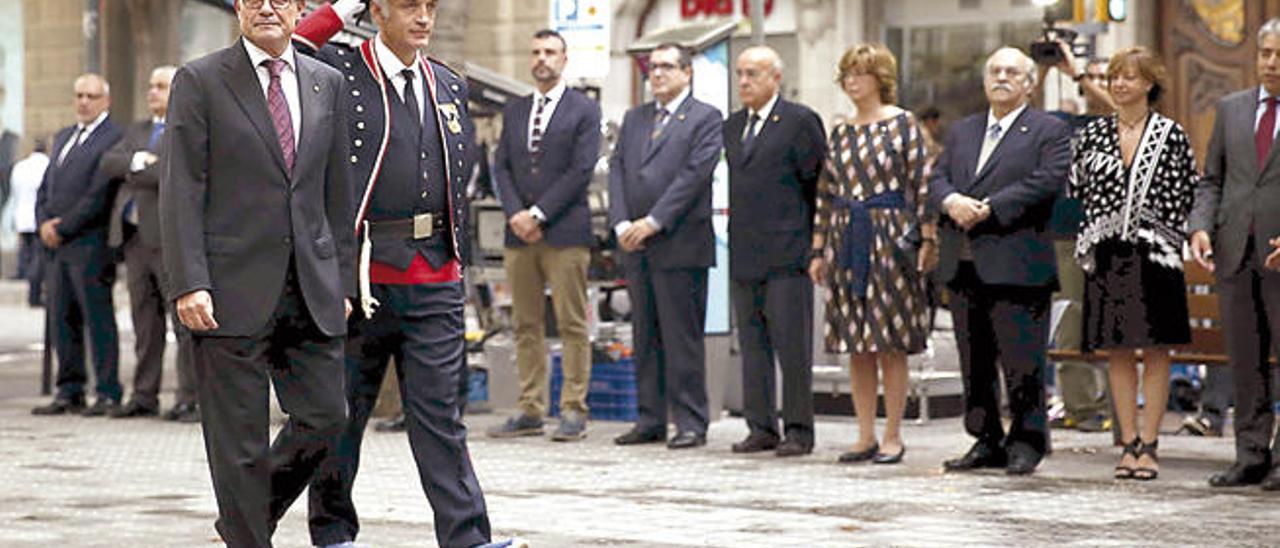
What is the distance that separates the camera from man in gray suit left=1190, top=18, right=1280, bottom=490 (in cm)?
1145

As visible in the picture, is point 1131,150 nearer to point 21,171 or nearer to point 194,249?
point 194,249

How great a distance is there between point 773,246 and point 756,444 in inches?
38.9

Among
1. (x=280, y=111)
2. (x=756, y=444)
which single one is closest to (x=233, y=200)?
(x=280, y=111)

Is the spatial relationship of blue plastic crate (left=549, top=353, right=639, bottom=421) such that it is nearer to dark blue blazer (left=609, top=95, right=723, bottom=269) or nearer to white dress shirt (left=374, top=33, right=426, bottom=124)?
dark blue blazer (left=609, top=95, right=723, bottom=269)

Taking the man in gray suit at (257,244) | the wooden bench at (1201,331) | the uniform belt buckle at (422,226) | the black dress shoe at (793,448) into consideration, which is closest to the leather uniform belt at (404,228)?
Answer: the uniform belt buckle at (422,226)

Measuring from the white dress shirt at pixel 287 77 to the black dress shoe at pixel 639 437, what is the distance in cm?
622

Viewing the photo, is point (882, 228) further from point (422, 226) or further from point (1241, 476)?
point (422, 226)

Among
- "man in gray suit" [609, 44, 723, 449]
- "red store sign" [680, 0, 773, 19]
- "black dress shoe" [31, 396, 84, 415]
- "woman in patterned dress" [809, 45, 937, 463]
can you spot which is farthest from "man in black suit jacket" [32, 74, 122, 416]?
"red store sign" [680, 0, 773, 19]

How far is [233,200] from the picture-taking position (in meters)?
7.65

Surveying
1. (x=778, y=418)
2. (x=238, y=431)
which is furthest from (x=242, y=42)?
(x=778, y=418)

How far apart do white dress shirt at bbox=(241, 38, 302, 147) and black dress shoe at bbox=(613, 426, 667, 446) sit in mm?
6220

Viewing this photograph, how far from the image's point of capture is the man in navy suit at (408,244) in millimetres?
8461

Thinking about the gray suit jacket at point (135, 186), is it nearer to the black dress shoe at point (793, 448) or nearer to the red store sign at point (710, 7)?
the black dress shoe at point (793, 448)

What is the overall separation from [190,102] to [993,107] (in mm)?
5588
